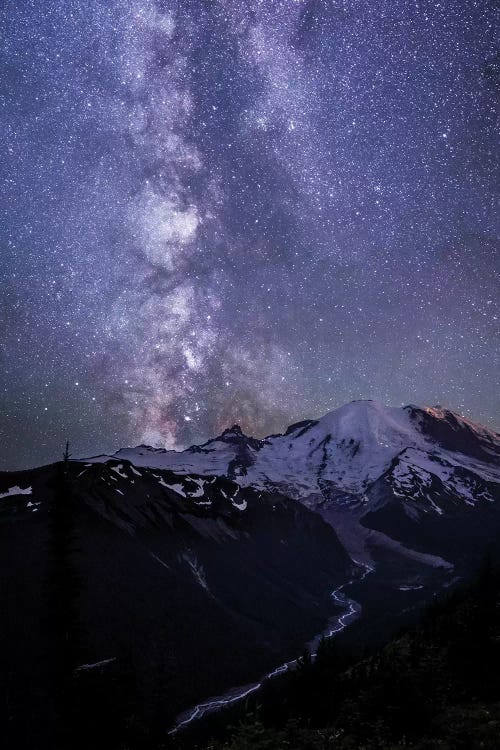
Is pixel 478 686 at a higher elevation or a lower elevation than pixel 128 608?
lower

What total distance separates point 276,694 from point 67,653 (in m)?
117

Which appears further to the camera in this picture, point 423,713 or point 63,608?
point 423,713

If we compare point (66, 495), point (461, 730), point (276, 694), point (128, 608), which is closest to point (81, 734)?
point (66, 495)

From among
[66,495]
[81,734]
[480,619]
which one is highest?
[66,495]

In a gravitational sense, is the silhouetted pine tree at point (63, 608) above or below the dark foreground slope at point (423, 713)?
above

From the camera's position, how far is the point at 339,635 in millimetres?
199375

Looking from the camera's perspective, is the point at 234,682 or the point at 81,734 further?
the point at 234,682

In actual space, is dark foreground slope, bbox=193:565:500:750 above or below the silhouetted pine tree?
below

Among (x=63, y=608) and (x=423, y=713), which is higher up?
(x=63, y=608)

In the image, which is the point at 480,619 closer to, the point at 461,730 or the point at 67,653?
the point at 461,730

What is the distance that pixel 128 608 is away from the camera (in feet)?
591

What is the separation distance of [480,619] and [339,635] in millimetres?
182155

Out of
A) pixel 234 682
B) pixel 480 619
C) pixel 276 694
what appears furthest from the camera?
pixel 234 682

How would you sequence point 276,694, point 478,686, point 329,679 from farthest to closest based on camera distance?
1. point 276,694
2. point 329,679
3. point 478,686
